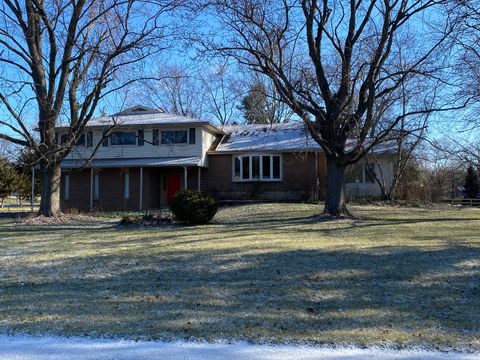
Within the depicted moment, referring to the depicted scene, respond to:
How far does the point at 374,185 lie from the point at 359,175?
1019mm

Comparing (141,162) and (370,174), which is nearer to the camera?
(141,162)

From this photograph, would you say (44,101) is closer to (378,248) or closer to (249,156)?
(249,156)

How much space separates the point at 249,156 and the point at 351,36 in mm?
11506

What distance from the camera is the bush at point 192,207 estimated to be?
16000 mm

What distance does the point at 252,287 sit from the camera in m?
7.25

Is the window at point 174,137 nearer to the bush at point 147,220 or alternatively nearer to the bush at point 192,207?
the bush at point 147,220

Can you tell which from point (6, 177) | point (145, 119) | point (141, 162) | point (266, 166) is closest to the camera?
point (141, 162)

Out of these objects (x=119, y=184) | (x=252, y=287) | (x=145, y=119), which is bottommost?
(x=252, y=287)

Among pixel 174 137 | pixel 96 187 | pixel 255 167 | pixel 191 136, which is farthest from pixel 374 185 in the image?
pixel 96 187

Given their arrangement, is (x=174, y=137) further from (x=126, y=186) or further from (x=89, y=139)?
(x=89, y=139)

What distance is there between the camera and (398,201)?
2564cm

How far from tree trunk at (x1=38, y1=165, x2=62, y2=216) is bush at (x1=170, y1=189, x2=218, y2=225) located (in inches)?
254

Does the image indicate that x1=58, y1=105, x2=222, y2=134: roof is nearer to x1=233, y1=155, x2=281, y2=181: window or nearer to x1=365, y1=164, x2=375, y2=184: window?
x1=233, y1=155, x2=281, y2=181: window

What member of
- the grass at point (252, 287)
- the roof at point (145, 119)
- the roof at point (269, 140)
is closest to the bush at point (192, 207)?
the grass at point (252, 287)
